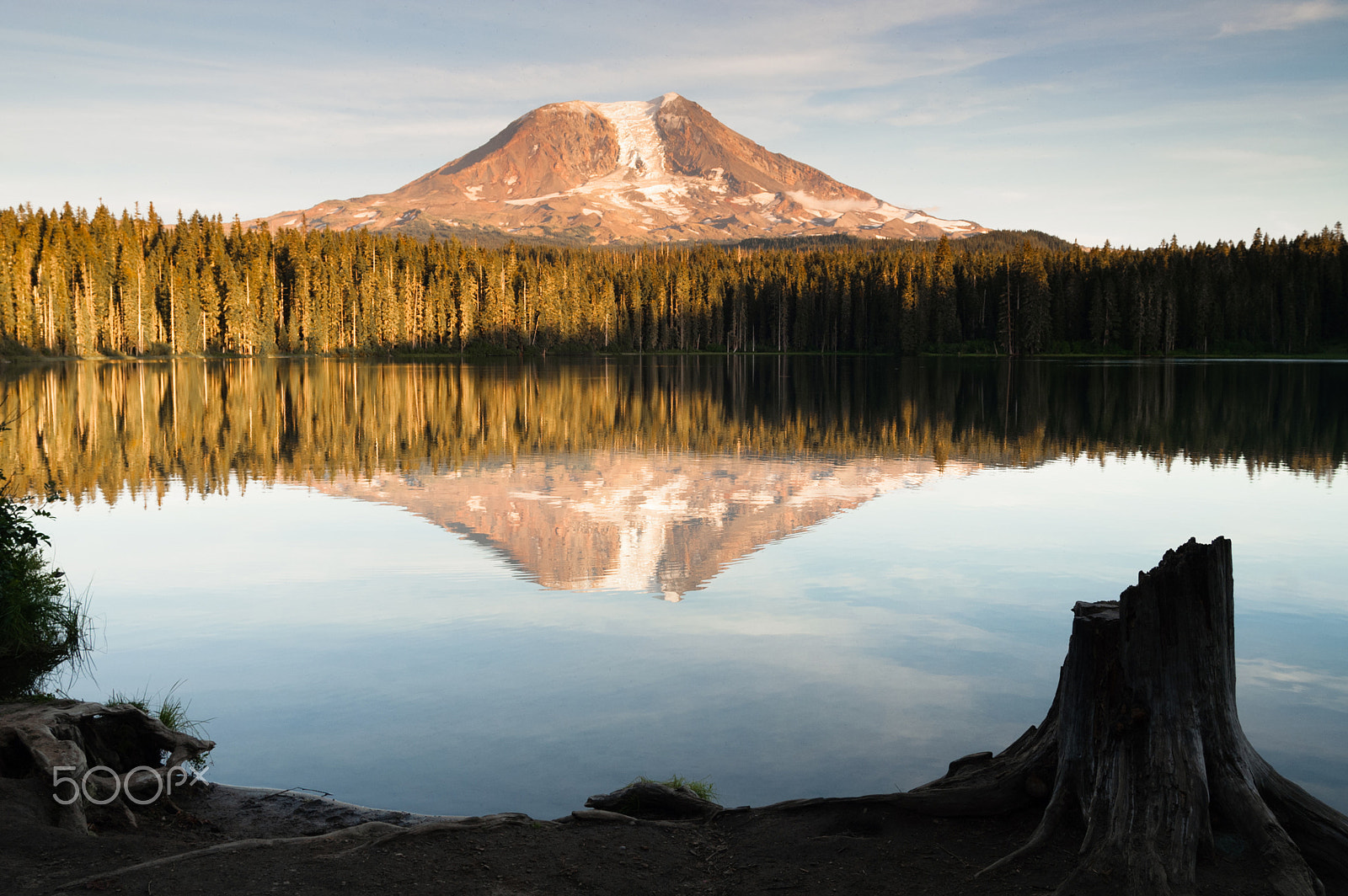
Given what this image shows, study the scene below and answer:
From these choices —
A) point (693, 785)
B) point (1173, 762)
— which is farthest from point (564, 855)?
point (1173, 762)

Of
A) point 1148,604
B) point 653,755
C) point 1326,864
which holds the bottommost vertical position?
point 653,755

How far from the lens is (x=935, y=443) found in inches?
1150

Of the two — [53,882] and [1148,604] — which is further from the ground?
[1148,604]

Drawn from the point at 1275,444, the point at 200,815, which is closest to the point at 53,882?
the point at 200,815

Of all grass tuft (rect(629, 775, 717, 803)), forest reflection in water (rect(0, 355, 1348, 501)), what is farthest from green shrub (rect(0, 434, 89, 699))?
grass tuft (rect(629, 775, 717, 803))

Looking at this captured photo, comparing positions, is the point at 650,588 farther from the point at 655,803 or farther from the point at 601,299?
the point at 601,299

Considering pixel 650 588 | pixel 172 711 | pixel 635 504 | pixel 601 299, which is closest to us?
pixel 172 711

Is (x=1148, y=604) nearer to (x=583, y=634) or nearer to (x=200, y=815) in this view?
(x=200, y=815)

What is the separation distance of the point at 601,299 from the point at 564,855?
148 m

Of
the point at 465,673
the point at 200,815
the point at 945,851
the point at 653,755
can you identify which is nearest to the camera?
the point at 945,851

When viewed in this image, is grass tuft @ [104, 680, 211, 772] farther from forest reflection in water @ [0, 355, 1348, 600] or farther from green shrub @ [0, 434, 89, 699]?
forest reflection in water @ [0, 355, 1348, 600]

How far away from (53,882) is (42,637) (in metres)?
6.32
